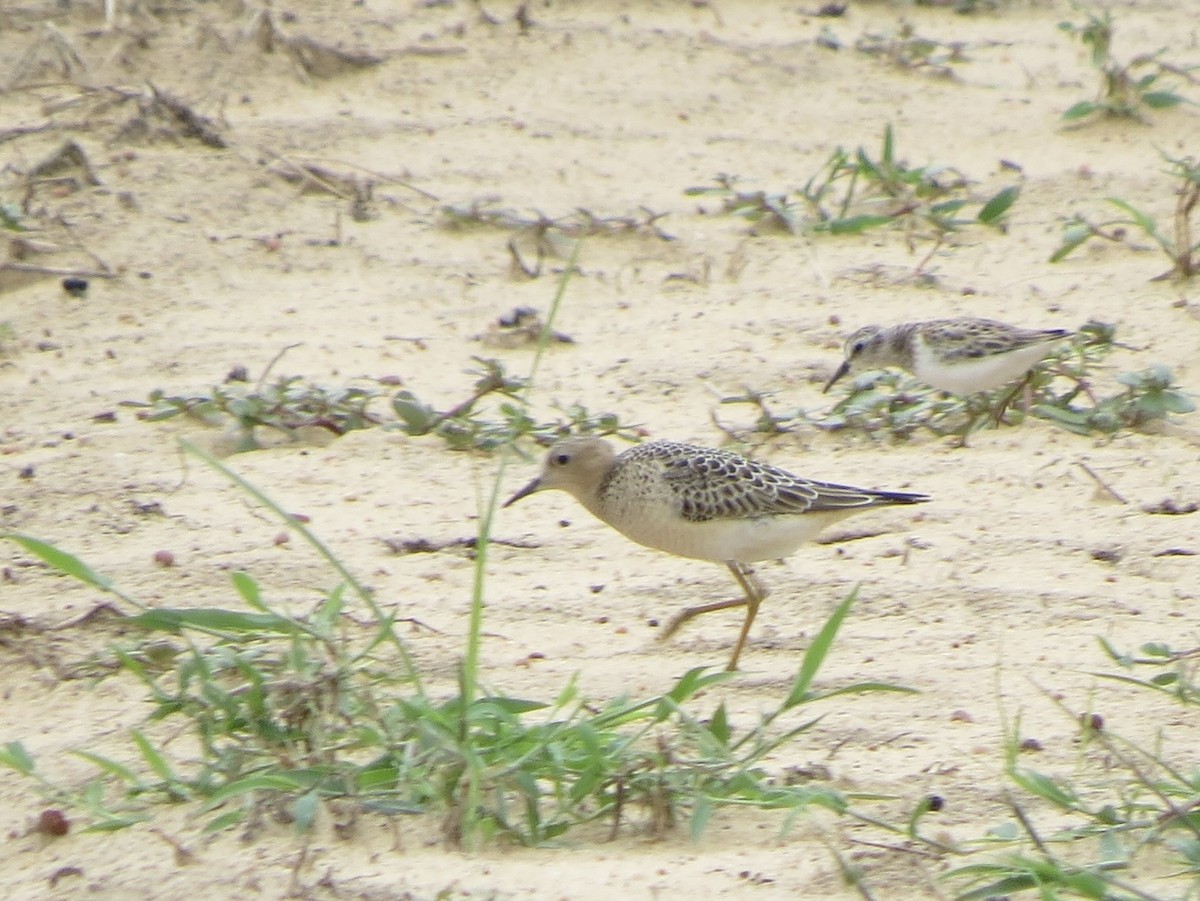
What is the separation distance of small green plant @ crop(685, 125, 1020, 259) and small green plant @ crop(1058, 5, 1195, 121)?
96 centimetres

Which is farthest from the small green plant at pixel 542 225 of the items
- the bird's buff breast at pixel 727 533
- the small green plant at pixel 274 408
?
the bird's buff breast at pixel 727 533

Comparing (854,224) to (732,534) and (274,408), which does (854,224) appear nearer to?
(274,408)

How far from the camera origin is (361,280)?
Answer: 7969 mm

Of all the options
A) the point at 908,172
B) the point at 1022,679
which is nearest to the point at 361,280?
the point at 908,172

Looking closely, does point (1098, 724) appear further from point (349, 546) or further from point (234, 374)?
point (234, 374)

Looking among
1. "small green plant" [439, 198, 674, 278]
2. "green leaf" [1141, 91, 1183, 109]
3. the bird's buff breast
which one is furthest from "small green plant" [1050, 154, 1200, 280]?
the bird's buff breast

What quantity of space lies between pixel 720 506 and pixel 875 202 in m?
3.46

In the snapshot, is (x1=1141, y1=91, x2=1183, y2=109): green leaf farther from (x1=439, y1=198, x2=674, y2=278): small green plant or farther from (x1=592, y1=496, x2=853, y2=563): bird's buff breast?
(x1=592, y1=496, x2=853, y2=563): bird's buff breast

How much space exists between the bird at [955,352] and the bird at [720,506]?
3.69ft

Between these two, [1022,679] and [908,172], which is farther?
[908,172]

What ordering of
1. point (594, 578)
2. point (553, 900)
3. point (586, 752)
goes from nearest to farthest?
1. point (553, 900)
2. point (586, 752)
3. point (594, 578)

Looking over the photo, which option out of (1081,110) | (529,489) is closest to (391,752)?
(529,489)

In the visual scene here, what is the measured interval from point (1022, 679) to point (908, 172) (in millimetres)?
4233

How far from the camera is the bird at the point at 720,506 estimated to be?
5328 mm
